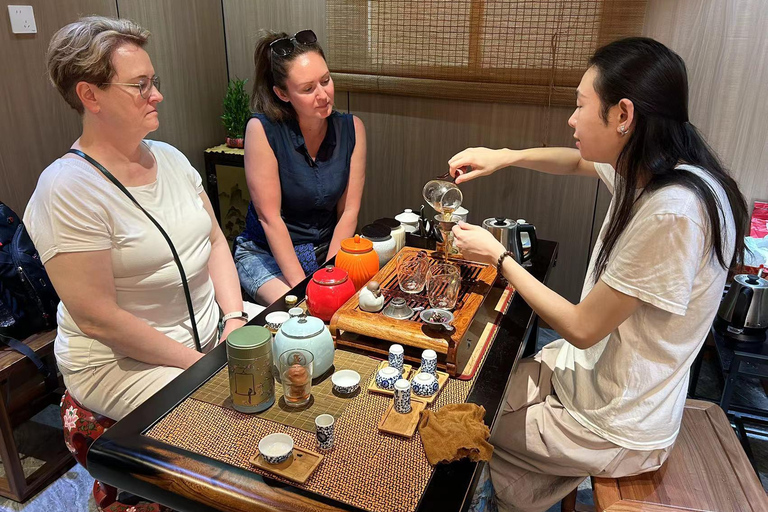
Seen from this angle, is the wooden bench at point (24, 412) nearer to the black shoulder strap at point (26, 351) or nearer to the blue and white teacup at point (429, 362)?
the black shoulder strap at point (26, 351)

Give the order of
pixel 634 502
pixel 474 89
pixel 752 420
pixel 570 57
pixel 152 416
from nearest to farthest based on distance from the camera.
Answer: pixel 152 416, pixel 634 502, pixel 752 420, pixel 570 57, pixel 474 89

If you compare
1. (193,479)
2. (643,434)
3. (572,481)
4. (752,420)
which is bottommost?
(752,420)

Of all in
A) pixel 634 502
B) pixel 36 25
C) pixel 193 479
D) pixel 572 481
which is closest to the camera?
pixel 193 479

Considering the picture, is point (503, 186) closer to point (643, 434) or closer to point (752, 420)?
point (752, 420)

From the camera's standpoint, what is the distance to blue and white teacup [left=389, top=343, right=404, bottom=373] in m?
1.35

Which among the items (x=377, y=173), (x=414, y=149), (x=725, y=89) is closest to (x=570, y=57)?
(x=725, y=89)

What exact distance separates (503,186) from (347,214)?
0.98 meters

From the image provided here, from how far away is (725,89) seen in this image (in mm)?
2529

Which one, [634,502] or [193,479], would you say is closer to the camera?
[193,479]

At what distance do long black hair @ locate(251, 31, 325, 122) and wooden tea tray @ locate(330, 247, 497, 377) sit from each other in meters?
1.02

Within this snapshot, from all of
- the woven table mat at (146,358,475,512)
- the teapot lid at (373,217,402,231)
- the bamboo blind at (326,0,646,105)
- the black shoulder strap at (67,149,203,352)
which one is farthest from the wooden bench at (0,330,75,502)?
the bamboo blind at (326,0,646,105)

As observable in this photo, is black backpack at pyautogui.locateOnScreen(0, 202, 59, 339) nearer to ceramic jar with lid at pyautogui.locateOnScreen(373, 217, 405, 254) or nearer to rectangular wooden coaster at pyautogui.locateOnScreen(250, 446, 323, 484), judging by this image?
ceramic jar with lid at pyautogui.locateOnScreen(373, 217, 405, 254)

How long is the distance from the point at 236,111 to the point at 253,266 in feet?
4.50

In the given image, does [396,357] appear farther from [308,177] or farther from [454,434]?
[308,177]
